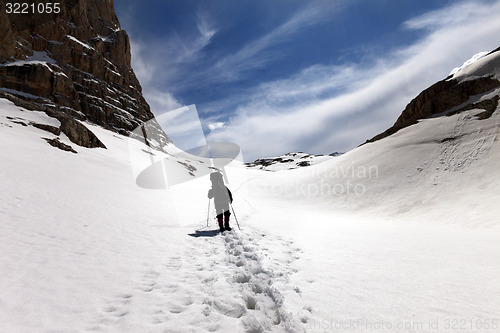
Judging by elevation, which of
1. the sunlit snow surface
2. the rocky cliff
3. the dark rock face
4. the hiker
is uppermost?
the rocky cliff

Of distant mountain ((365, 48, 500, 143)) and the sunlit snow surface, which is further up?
distant mountain ((365, 48, 500, 143))

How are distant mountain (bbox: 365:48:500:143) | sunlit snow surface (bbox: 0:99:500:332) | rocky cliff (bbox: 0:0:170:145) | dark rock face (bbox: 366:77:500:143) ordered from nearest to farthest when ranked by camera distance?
sunlit snow surface (bbox: 0:99:500:332) → distant mountain (bbox: 365:48:500:143) → dark rock face (bbox: 366:77:500:143) → rocky cliff (bbox: 0:0:170:145)

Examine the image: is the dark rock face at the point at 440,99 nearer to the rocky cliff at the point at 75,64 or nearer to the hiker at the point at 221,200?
the hiker at the point at 221,200

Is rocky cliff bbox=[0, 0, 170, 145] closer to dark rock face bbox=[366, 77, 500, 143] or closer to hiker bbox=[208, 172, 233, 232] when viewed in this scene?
hiker bbox=[208, 172, 233, 232]

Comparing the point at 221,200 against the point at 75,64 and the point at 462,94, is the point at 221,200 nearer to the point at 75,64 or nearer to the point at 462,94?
the point at 462,94

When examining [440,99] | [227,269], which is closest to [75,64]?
[440,99]

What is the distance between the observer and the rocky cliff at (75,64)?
8000cm

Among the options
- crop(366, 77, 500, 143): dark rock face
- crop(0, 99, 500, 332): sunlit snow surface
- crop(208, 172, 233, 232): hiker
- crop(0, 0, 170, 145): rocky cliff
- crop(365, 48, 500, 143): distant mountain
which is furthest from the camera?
crop(0, 0, 170, 145): rocky cliff

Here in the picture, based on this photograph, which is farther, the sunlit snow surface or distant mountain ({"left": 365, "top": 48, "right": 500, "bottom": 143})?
distant mountain ({"left": 365, "top": 48, "right": 500, "bottom": 143})

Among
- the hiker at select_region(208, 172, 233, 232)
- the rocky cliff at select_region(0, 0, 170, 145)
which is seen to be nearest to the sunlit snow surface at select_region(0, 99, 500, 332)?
the hiker at select_region(208, 172, 233, 232)

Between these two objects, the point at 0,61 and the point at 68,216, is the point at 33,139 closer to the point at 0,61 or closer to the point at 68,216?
the point at 68,216

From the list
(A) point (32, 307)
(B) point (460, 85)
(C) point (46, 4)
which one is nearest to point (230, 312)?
(A) point (32, 307)

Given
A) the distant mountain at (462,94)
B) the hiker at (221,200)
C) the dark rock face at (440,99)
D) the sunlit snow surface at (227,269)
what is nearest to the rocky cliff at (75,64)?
the sunlit snow surface at (227,269)

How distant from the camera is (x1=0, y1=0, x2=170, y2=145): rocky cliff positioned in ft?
262
